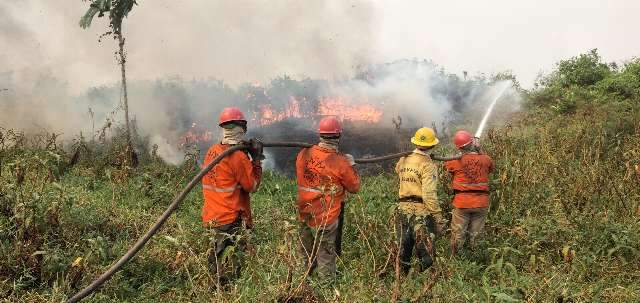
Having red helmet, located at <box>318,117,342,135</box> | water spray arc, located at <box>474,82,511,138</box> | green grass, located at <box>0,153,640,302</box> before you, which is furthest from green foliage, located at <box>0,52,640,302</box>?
water spray arc, located at <box>474,82,511,138</box>

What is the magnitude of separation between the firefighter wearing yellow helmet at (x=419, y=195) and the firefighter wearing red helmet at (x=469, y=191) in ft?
2.17

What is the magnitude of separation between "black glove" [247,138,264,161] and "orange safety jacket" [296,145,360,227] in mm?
524

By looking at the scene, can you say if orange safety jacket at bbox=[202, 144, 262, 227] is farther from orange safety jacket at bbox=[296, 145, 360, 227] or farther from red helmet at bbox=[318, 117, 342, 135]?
red helmet at bbox=[318, 117, 342, 135]

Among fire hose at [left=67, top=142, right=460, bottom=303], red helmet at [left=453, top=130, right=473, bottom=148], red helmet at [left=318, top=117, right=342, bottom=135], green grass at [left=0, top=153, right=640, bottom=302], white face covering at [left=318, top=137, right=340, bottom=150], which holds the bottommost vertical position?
green grass at [left=0, top=153, right=640, bottom=302]

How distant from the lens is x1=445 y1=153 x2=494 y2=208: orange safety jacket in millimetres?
6246

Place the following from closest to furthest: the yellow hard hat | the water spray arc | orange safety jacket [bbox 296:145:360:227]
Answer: orange safety jacket [bbox 296:145:360:227], the yellow hard hat, the water spray arc

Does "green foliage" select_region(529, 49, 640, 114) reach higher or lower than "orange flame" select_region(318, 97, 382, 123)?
higher

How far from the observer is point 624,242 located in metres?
5.52

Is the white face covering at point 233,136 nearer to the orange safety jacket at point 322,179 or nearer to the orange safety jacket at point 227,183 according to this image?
the orange safety jacket at point 227,183

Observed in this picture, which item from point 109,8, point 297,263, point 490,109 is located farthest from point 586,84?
point 297,263

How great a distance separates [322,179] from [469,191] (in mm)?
2446

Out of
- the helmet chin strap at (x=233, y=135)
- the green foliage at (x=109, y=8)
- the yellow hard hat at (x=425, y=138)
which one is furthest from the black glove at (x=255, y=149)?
the green foliage at (x=109, y=8)

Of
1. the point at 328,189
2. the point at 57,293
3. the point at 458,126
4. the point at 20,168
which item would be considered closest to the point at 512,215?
the point at 328,189

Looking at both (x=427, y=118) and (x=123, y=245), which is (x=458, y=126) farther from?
(x=123, y=245)
